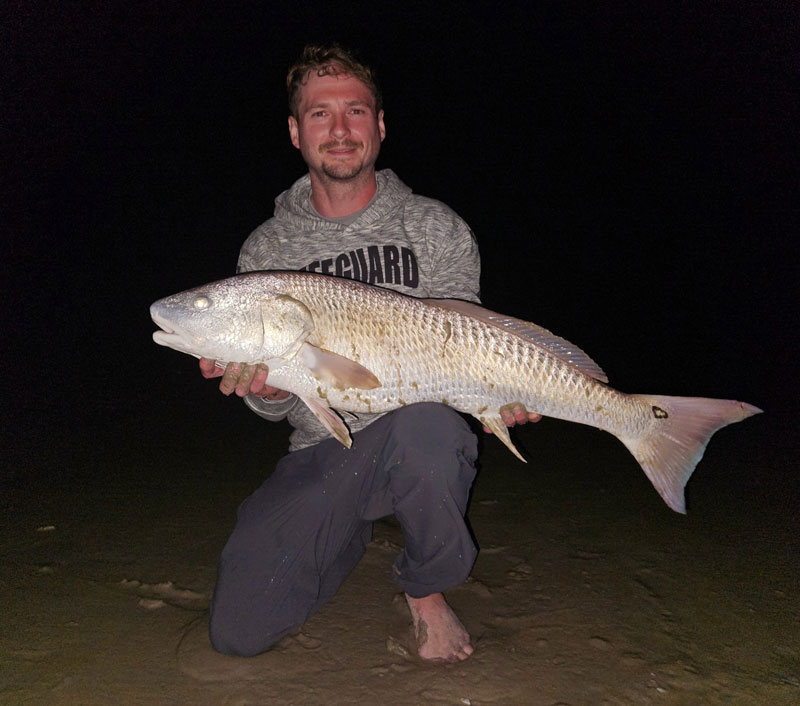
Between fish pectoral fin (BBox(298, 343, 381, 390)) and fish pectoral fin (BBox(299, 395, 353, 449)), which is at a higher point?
fish pectoral fin (BBox(298, 343, 381, 390))

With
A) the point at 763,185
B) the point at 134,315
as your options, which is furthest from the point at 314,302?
the point at 763,185

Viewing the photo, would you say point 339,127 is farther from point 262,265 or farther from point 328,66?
point 262,265

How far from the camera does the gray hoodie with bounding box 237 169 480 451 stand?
3.11 m

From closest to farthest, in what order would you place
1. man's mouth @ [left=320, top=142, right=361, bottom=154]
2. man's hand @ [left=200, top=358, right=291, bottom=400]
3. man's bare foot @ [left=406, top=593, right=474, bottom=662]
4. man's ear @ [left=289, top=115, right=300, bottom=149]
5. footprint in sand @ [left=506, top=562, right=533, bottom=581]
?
man's bare foot @ [left=406, top=593, right=474, bottom=662]
man's hand @ [left=200, top=358, right=291, bottom=400]
footprint in sand @ [left=506, top=562, right=533, bottom=581]
man's mouth @ [left=320, top=142, right=361, bottom=154]
man's ear @ [left=289, top=115, right=300, bottom=149]

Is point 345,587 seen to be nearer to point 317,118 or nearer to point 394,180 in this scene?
point 394,180

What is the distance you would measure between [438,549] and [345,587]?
27.0 inches

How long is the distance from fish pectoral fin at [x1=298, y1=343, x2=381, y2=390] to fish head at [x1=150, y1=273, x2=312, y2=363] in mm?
111

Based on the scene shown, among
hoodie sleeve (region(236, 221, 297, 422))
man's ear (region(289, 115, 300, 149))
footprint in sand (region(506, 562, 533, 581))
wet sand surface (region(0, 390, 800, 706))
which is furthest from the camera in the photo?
man's ear (region(289, 115, 300, 149))

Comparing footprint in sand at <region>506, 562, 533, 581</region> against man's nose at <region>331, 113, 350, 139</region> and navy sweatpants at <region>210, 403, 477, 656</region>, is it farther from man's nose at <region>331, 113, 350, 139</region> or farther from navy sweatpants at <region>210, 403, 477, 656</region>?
man's nose at <region>331, 113, 350, 139</region>

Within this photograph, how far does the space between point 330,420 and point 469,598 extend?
1069 millimetres

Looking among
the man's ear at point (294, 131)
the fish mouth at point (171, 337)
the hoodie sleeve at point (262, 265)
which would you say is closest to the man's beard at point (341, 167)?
the man's ear at point (294, 131)

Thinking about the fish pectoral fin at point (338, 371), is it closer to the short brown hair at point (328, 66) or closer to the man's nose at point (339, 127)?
the man's nose at point (339, 127)

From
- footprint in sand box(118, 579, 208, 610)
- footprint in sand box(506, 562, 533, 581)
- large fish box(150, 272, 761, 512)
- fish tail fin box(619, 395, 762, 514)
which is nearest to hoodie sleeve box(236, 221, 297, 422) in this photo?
large fish box(150, 272, 761, 512)

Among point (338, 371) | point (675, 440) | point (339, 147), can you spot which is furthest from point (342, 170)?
point (675, 440)
